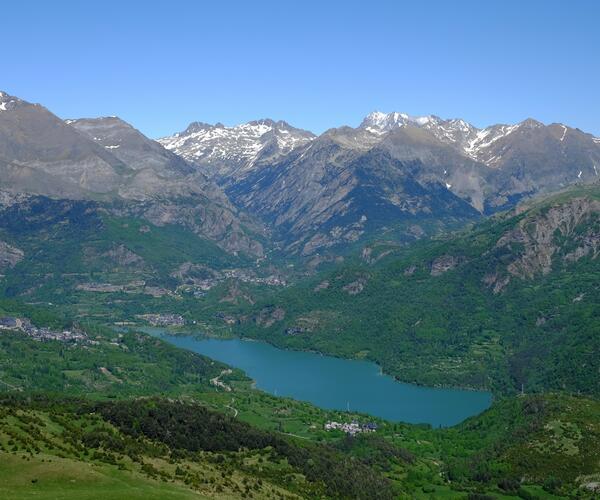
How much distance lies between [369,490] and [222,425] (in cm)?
2491

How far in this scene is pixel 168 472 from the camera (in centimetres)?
9719

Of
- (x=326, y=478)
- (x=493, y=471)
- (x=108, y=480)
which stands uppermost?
(x=493, y=471)

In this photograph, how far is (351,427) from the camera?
19350 cm

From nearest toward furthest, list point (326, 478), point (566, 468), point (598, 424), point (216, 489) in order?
point (216, 489) → point (326, 478) → point (566, 468) → point (598, 424)

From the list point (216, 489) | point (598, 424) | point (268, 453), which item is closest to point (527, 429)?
point (598, 424)

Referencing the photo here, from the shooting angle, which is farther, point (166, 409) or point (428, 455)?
point (428, 455)

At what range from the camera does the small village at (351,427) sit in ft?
622

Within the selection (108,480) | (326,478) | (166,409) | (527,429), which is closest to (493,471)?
(527,429)

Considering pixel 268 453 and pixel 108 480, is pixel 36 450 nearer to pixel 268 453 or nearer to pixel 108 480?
pixel 108 480

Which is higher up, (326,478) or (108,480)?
(326,478)

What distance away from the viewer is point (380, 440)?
16875 cm

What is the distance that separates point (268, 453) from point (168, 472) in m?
A: 31.4

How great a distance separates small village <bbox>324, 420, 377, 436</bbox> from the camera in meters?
190

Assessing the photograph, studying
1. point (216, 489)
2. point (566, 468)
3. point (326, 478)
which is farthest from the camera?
point (566, 468)
